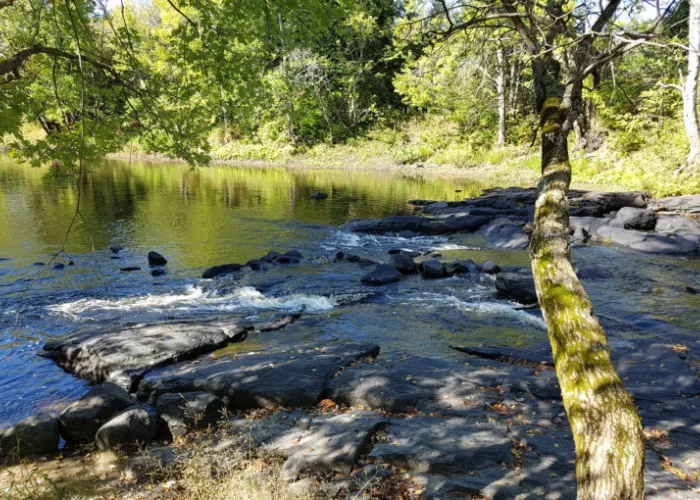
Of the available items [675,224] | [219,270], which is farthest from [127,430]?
[675,224]

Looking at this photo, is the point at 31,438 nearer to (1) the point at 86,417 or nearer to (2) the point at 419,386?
(1) the point at 86,417

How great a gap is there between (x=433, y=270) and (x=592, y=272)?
3797mm

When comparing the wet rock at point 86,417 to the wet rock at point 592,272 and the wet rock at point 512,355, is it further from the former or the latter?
the wet rock at point 592,272

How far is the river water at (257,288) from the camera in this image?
319 inches

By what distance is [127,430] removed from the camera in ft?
16.6

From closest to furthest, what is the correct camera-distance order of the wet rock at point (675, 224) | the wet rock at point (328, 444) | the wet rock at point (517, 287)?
1. the wet rock at point (328, 444)
2. the wet rock at point (517, 287)
3. the wet rock at point (675, 224)

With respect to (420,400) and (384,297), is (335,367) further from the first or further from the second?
(384,297)

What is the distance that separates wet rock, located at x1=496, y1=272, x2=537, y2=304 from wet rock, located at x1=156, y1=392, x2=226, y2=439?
22.2 feet

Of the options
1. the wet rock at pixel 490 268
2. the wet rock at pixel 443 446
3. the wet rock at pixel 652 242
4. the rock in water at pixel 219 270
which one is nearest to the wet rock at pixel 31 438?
the wet rock at pixel 443 446

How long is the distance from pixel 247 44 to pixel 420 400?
4.84 metres

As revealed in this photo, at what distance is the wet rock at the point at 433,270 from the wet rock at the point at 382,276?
2.25ft

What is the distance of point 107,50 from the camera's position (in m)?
6.39

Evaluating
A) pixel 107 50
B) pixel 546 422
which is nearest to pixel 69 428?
pixel 107 50

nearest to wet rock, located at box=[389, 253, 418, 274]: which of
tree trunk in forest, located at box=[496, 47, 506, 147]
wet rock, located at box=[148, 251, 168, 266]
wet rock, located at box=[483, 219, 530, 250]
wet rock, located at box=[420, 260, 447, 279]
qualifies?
wet rock, located at box=[420, 260, 447, 279]
